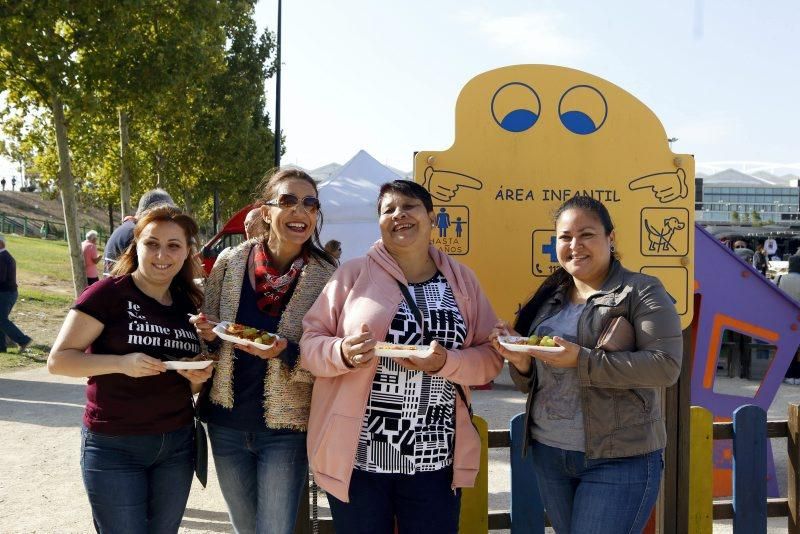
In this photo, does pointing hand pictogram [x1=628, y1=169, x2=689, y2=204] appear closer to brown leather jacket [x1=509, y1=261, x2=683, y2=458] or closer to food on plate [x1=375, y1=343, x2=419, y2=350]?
brown leather jacket [x1=509, y1=261, x2=683, y2=458]

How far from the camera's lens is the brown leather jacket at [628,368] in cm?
262

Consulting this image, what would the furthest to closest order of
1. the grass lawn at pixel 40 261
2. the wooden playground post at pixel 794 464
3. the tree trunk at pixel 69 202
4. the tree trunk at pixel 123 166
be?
the grass lawn at pixel 40 261 < the tree trunk at pixel 123 166 < the tree trunk at pixel 69 202 < the wooden playground post at pixel 794 464

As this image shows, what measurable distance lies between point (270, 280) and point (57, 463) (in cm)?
434

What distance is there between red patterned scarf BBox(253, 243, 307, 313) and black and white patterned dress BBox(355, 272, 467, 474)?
53cm

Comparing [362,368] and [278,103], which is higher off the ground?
[278,103]

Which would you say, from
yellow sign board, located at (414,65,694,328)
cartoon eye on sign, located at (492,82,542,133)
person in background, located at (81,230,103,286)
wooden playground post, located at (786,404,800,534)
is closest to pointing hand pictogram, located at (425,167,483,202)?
yellow sign board, located at (414,65,694,328)

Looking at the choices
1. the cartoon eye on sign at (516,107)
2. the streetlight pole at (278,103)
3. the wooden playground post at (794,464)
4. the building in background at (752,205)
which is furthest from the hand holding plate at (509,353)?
the building in background at (752,205)

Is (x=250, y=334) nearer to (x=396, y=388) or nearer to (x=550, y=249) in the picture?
(x=396, y=388)

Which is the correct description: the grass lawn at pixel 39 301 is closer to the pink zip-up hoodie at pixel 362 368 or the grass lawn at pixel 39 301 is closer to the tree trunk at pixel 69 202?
the tree trunk at pixel 69 202

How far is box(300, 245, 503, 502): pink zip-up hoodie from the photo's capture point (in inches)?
107

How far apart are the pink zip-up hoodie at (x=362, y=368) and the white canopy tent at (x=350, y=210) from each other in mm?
8396

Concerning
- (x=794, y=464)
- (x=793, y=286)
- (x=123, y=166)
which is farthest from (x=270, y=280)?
(x=123, y=166)

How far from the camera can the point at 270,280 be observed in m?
3.04

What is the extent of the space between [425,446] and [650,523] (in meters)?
1.93
